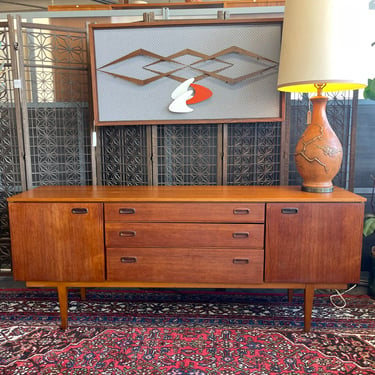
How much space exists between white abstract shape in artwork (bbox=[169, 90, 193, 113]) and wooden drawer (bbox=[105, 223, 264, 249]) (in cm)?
87

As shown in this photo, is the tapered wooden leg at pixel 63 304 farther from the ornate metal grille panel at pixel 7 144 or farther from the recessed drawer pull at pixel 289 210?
the recessed drawer pull at pixel 289 210

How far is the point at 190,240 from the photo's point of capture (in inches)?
78.5

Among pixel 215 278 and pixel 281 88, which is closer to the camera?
pixel 215 278

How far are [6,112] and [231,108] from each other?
1.69m

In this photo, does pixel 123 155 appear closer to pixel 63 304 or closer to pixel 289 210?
pixel 63 304

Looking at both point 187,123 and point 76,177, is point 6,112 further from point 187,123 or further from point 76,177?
point 187,123

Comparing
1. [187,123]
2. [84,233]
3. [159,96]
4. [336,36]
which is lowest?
[84,233]

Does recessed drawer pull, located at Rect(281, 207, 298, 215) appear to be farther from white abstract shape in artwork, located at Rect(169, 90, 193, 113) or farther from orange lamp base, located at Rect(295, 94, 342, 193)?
white abstract shape in artwork, located at Rect(169, 90, 193, 113)

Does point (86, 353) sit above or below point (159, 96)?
below

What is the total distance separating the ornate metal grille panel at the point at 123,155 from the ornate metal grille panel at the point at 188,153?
0.44 feet

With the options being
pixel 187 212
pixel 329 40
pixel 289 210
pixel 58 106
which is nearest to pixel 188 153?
pixel 187 212

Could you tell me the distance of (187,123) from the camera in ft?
8.02

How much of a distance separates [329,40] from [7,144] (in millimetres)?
2327

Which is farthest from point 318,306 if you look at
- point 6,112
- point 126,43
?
point 6,112
